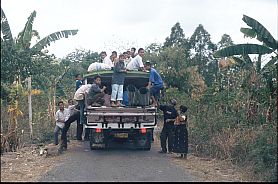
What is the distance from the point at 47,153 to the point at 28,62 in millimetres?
2800

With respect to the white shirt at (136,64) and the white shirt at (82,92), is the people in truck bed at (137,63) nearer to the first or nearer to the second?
the white shirt at (136,64)

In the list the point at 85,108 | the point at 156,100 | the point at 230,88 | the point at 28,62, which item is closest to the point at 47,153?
the point at 85,108

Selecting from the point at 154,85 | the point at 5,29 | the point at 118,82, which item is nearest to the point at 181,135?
the point at 154,85

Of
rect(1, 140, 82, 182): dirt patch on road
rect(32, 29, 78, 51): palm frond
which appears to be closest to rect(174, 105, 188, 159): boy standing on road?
rect(1, 140, 82, 182): dirt patch on road

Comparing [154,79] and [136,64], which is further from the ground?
[136,64]

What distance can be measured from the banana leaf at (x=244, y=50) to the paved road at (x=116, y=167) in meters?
4.08

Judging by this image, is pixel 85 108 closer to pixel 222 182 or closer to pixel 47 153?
pixel 47 153

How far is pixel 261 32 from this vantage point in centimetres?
1530

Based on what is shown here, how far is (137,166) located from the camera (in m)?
11.8

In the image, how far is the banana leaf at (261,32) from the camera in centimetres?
1502

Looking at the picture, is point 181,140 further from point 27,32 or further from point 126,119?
point 27,32

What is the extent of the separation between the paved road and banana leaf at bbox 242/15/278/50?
4814mm

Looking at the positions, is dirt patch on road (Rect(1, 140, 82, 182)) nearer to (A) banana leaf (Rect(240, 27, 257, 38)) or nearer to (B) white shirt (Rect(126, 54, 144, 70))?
(B) white shirt (Rect(126, 54, 144, 70))

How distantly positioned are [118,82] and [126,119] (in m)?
1.29
